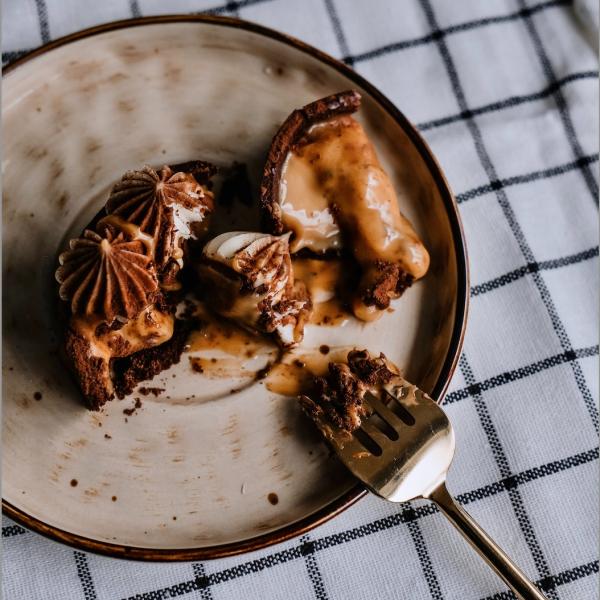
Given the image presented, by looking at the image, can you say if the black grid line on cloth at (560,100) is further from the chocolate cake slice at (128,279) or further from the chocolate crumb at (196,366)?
the chocolate crumb at (196,366)

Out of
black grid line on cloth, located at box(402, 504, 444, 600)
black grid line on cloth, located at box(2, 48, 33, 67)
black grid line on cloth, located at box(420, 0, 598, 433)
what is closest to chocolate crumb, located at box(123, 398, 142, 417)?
black grid line on cloth, located at box(402, 504, 444, 600)

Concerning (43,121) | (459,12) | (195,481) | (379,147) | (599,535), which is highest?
(43,121)

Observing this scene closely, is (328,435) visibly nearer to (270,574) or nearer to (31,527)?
(270,574)

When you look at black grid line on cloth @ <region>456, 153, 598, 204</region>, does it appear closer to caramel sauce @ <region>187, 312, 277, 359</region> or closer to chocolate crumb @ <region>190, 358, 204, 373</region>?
caramel sauce @ <region>187, 312, 277, 359</region>

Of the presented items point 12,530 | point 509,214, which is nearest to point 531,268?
point 509,214

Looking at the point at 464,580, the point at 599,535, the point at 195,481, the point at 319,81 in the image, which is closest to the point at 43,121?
the point at 319,81

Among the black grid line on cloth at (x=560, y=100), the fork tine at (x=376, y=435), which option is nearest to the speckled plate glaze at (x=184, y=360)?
the fork tine at (x=376, y=435)
